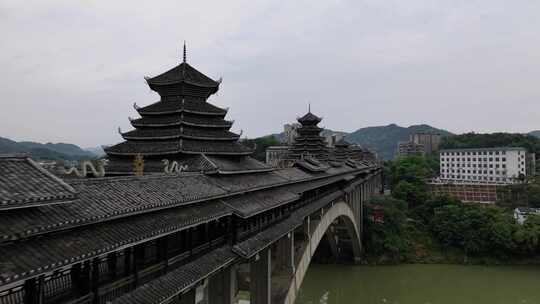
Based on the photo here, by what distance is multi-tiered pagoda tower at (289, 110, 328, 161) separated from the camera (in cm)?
4688

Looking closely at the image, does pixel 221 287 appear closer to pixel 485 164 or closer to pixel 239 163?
pixel 239 163

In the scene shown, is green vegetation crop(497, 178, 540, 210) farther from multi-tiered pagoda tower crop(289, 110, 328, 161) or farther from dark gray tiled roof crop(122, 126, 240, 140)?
dark gray tiled roof crop(122, 126, 240, 140)

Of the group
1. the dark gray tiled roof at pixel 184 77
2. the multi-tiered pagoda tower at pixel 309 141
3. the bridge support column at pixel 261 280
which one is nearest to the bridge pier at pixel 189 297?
the bridge support column at pixel 261 280

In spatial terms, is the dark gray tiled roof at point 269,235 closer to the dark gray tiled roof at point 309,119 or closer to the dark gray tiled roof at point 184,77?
the dark gray tiled roof at point 184,77

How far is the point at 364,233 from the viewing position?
47.1 metres

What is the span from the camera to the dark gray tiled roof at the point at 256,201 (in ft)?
42.0

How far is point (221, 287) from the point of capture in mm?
12758

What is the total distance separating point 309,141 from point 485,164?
69482 millimetres

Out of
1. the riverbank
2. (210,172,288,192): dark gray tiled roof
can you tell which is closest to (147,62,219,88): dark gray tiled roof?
(210,172,288,192): dark gray tiled roof

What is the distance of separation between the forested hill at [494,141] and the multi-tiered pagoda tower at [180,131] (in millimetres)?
109002

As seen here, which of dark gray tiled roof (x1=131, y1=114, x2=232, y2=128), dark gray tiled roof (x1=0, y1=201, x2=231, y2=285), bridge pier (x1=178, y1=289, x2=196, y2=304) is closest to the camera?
Result: dark gray tiled roof (x1=0, y1=201, x2=231, y2=285)

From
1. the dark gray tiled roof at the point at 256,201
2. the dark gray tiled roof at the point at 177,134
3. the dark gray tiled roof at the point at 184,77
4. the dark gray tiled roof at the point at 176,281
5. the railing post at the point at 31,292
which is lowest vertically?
the dark gray tiled roof at the point at 176,281

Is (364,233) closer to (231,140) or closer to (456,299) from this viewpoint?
(456,299)

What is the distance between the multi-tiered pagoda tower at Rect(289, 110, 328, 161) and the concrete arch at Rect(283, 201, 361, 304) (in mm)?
10232
